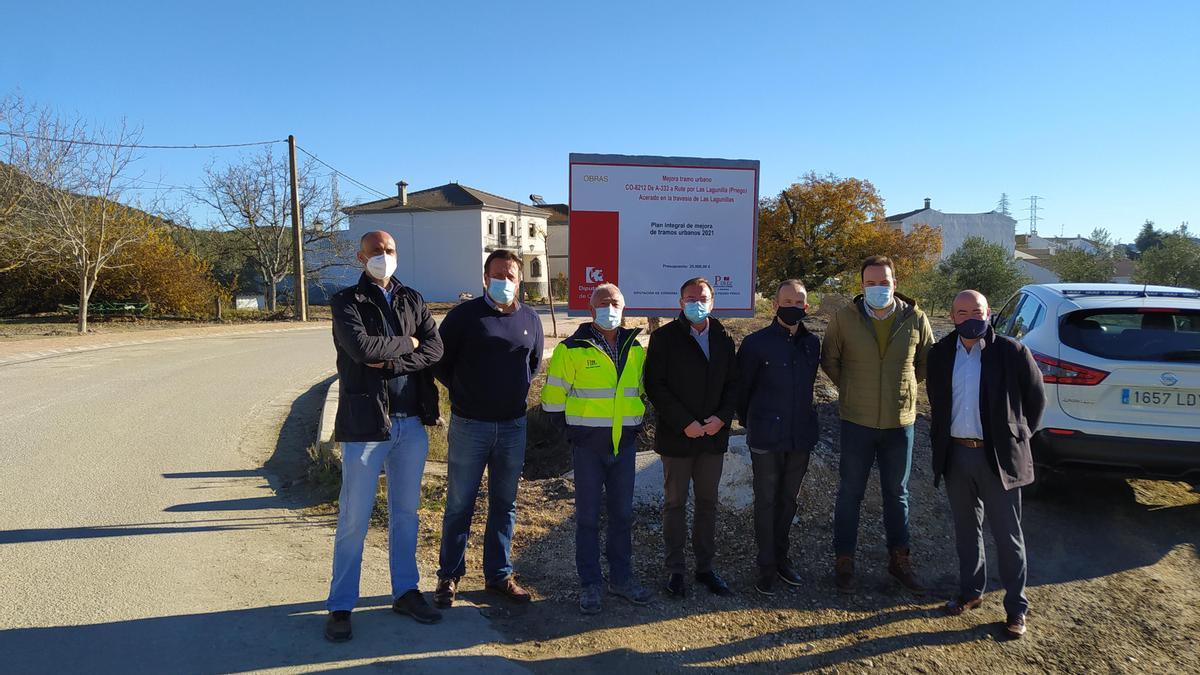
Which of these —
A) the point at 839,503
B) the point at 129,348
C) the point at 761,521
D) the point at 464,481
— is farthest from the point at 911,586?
the point at 129,348

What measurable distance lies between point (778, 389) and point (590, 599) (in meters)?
1.67

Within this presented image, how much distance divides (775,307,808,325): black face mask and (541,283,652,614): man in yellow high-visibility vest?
0.89m

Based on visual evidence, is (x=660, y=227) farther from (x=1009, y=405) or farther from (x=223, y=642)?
(x=223, y=642)

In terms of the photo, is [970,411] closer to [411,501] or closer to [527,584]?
[527,584]

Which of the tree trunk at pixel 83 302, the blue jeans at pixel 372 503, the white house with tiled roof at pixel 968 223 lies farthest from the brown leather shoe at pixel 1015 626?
the white house with tiled roof at pixel 968 223

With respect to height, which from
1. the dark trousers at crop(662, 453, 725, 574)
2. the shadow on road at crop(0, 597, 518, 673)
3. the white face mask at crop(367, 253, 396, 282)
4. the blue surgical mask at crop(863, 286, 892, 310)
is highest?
the white face mask at crop(367, 253, 396, 282)

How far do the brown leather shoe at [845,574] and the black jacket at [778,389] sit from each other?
2.38ft

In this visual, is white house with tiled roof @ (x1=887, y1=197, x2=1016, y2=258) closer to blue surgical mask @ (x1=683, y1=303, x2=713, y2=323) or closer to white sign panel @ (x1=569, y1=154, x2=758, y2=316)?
white sign panel @ (x1=569, y1=154, x2=758, y2=316)

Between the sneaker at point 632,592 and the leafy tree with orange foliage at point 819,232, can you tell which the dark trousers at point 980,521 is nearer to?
the sneaker at point 632,592

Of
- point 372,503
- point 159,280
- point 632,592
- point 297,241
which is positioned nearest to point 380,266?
point 372,503

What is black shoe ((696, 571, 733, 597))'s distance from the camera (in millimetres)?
4207

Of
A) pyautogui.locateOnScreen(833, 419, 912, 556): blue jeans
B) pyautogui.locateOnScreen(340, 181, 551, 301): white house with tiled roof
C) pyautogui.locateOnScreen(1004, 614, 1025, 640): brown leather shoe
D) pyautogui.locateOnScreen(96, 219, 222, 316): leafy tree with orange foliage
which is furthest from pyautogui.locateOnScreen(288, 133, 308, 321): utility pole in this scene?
pyautogui.locateOnScreen(1004, 614, 1025, 640): brown leather shoe

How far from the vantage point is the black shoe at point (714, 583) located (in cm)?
421

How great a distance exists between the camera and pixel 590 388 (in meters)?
4.05
